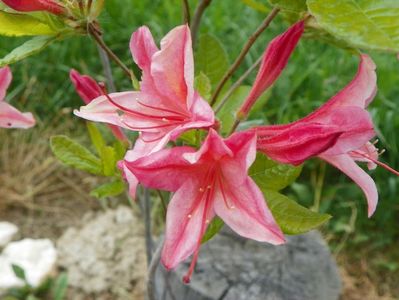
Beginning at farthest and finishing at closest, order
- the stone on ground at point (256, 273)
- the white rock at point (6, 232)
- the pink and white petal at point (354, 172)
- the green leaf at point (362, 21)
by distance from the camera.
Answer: the white rock at point (6, 232) → the stone on ground at point (256, 273) → the pink and white petal at point (354, 172) → the green leaf at point (362, 21)

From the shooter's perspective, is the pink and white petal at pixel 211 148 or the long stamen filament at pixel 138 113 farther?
the long stamen filament at pixel 138 113

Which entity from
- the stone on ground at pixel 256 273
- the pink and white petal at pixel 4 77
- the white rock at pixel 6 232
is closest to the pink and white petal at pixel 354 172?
the pink and white petal at pixel 4 77

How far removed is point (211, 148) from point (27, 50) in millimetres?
255

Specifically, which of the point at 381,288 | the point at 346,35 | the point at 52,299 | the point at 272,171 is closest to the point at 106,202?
the point at 52,299

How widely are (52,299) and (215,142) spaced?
1681 millimetres

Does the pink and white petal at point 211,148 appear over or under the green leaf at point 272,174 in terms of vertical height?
over

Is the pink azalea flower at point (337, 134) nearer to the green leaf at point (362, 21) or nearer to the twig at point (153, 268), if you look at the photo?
the green leaf at point (362, 21)

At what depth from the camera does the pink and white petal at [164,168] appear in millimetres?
649

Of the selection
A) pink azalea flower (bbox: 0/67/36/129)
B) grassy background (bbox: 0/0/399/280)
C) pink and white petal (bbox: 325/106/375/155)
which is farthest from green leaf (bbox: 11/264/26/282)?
pink and white petal (bbox: 325/106/375/155)

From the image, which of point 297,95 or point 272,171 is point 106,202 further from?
point 272,171

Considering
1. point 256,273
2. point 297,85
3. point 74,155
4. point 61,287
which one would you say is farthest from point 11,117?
point 297,85

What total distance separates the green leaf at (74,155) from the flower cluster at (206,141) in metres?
0.22

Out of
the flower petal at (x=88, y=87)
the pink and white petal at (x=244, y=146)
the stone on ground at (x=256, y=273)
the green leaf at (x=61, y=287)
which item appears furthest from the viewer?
the green leaf at (x=61, y=287)

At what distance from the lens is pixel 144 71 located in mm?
727
